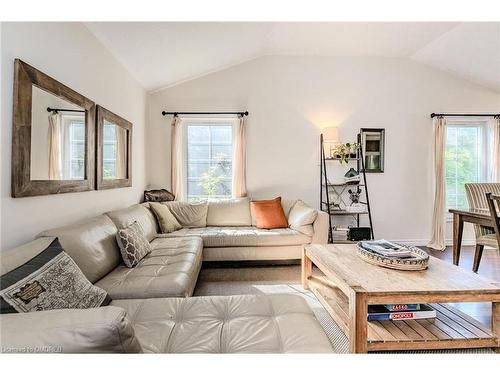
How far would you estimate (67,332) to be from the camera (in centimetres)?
61

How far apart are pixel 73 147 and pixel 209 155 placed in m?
2.28

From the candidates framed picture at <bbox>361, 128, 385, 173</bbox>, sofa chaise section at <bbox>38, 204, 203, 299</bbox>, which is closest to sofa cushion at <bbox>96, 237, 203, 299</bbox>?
sofa chaise section at <bbox>38, 204, 203, 299</bbox>

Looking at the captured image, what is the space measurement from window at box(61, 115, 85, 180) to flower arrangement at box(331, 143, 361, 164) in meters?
3.31

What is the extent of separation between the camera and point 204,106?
14.0ft

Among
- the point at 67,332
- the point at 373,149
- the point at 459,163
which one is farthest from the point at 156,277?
the point at 459,163

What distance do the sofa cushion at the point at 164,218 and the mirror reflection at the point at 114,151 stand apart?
533 millimetres

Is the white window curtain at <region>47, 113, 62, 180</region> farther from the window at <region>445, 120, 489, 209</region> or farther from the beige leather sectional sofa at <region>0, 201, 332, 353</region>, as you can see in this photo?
the window at <region>445, 120, 489, 209</region>

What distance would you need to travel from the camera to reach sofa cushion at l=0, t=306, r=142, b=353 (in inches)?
23.5

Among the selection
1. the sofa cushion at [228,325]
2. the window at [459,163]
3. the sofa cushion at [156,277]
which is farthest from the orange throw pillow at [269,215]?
the window at [459,163]

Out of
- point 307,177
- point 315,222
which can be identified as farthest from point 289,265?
point 307,177

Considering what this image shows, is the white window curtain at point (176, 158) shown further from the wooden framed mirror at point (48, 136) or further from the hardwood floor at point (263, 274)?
the wooden framed mirror at point (48, 136)

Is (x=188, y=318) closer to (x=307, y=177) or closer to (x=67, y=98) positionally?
(x=67, y=98)

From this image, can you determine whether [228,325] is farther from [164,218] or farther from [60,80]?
[164,218]

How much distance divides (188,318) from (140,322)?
22 centimetres
